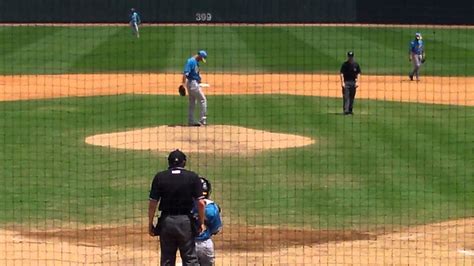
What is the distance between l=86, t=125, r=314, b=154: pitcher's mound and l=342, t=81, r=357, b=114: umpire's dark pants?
11.5 feet

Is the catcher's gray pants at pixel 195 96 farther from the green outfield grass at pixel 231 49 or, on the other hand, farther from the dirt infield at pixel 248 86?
the green outfield grass at pixel 231 49

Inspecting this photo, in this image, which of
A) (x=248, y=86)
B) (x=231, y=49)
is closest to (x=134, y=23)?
(x=231, y=49)

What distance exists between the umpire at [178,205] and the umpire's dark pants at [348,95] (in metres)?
16.0

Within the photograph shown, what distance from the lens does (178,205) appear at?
1050 cm

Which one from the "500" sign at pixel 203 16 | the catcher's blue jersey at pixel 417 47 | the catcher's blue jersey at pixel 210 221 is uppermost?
→ the "500" sign at pixel 203 16

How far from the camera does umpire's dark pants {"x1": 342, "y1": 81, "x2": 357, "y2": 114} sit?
86.0 feet

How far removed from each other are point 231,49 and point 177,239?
3547 centimetres

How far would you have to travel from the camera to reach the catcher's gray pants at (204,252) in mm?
10797

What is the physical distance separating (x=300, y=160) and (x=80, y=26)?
3723 centimetres

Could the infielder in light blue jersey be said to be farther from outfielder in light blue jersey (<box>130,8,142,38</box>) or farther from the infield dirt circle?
outfielder in light blue jersey (<box>130,8,142,38</box>)

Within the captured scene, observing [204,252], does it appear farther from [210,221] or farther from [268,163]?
[268,163]

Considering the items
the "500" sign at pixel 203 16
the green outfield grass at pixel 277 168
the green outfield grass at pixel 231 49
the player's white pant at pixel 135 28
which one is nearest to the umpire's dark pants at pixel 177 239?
the green outfield grass at pixel 277 168

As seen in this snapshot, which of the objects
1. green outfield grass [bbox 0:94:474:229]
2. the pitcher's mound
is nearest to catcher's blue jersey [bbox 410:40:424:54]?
green outfield grass [bbox 0:94:474:229]

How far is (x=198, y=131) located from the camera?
23344 mm
